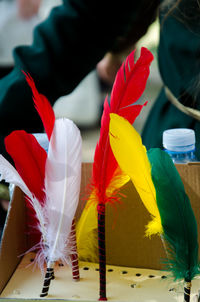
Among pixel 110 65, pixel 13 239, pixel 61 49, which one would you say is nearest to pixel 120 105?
pixel 13 239

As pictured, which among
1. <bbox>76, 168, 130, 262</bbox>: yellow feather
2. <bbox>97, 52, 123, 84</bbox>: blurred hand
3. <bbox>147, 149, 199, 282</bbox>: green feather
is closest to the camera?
<bbox>147, 149, 199, 282</bbox>: green feather

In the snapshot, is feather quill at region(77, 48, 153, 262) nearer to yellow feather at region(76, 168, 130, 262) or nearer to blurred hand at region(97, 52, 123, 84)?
yellow feather at region(76, 168, 130, 262)

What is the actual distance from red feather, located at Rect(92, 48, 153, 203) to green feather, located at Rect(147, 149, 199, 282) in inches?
2.4

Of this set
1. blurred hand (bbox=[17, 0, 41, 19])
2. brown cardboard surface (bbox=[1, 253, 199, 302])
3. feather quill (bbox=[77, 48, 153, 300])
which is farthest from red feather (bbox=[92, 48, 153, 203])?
blurred hand (bbox=[17, 0, 41, 19])

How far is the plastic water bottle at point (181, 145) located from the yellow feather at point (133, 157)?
8cm

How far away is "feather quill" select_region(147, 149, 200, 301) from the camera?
412mm

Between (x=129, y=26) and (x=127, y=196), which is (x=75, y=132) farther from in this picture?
(x=129, y=26)

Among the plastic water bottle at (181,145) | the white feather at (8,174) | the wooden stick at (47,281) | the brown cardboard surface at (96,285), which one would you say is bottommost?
the brown cardboard surface at (96,285)

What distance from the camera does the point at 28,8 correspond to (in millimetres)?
1790

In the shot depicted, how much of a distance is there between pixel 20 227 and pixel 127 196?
0.15m

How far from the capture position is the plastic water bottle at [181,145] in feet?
1.63

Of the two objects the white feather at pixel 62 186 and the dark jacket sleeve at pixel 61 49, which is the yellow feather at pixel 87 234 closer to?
the white feather at pixel 62 186

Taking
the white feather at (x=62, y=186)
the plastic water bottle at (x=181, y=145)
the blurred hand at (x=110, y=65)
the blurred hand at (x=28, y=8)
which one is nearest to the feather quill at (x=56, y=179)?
the white feather at (x=62, y=186)

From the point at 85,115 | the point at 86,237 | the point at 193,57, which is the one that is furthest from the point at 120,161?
the point at 85,115
